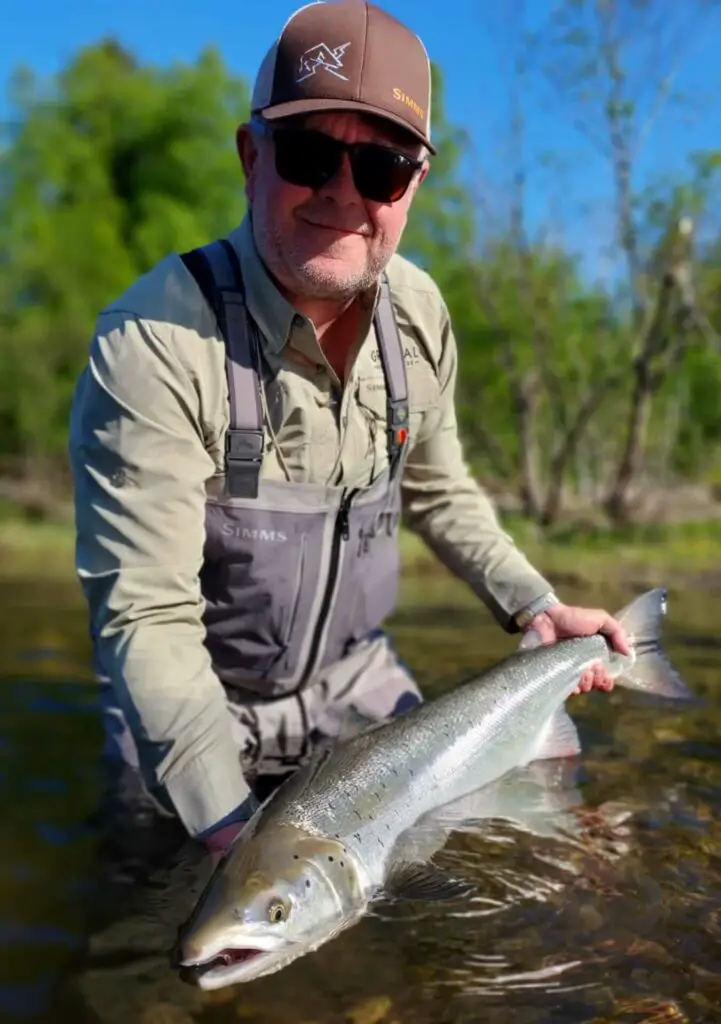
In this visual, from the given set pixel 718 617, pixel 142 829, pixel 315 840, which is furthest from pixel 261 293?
pixel 718 617

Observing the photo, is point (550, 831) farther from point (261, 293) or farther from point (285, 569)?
point (261, 293)

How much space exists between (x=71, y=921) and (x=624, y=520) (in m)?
16.4

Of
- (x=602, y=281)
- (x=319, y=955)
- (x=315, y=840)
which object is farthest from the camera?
(x=602, y=281)

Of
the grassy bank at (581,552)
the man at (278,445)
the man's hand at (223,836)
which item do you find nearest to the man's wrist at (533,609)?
the man at (278,445)

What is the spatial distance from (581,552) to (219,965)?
1302 cm

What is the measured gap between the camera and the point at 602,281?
20672mm

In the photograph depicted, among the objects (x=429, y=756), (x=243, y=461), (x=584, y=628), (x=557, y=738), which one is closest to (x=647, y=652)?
(x=584, y=628)

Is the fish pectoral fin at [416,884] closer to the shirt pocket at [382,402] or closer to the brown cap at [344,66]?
the shirt pocket at [382,402]

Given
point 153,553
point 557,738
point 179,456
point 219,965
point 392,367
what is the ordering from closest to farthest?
point 219,965, point 153,553, point 179,456, point 557,738, point 392,367

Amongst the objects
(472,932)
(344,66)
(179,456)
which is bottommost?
(472,932)

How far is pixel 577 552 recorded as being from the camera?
1445 centimetres

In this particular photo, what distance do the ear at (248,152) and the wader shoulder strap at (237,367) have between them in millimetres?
245

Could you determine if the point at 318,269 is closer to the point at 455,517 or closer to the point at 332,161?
the point at 332,161

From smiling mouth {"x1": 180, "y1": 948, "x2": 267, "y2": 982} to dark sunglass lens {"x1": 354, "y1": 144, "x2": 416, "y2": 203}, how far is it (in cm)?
204
